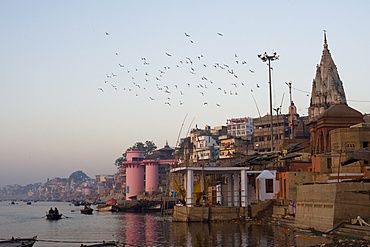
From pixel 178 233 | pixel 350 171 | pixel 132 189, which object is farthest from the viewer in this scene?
pixel 132 189

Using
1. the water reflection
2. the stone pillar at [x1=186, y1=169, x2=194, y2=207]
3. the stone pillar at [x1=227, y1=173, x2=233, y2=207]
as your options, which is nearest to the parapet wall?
the stone pillar at [x1=186, y1=169, x2=194, y2=207]

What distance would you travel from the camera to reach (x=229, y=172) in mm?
51000

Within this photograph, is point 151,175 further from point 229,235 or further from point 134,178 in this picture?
point 229,235

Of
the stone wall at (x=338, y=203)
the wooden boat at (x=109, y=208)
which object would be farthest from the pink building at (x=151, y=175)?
the stone wall at (x=338, y=203)

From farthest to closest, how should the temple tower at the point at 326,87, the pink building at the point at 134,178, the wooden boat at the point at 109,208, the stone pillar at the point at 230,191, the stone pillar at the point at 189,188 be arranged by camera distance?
1. the pink building at the point at 134,178
2. the wooden boat at the point at 109,208
3. the temple tower at the point at 326,87
4. the stone pillar at the point at 230,191
5. the stone pillar at the point at 189,188

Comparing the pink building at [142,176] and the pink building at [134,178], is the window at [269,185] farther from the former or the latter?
the pink building at [134,178]

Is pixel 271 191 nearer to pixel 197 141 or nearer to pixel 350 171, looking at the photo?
pixel 350 171

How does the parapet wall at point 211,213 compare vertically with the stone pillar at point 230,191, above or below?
below

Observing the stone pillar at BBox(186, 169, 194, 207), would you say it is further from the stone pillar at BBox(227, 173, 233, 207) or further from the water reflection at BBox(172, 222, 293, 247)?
the stone pillar at BBox(227, 173, 233, 207)

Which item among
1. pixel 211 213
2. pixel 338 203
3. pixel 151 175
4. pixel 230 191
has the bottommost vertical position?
pixel 211 213

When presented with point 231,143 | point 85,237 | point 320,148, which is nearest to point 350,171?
point 320,148

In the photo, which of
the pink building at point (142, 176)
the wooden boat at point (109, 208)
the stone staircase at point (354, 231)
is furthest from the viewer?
the pink building at point (142, 176)

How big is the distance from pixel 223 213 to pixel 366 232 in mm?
19349

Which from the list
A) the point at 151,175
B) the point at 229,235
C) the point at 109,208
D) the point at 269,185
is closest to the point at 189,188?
the point at 269,185
